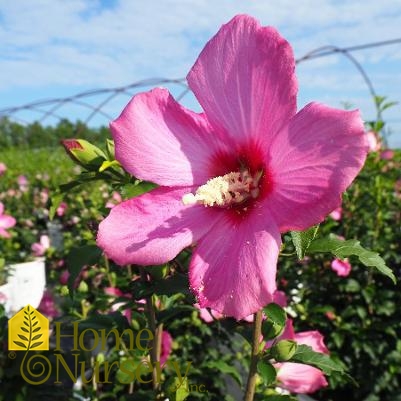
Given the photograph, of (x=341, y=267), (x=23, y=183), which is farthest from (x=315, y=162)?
(x=23, y=183)

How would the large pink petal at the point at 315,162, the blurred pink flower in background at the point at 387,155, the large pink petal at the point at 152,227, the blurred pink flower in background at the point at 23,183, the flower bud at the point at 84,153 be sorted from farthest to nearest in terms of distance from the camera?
1. the blurred pink flower in background at the point at 23,183
2. the blurred pink flower in background at the point at 387,155
3. the flower bud at the point at 84,153
4. the large pink petal at the point at 152,227
5. the large pink petal at the point at 315,162

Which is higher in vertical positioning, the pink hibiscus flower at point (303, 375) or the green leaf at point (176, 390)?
the green leaf at point (176, 390)

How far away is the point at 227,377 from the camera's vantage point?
5.98 ft

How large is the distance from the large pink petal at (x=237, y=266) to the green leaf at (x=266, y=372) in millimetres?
297

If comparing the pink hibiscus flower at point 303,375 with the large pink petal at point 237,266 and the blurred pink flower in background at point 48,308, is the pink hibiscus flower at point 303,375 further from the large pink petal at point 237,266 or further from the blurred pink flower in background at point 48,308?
the blurred pink flower in background at point 48,308

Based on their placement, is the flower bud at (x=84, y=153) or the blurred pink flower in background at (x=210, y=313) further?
the blurred pink flower in background at (x=210, y=313)

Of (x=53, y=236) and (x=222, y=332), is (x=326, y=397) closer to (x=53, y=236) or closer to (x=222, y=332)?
(x=222, y=332)

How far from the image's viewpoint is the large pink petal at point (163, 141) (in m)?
0.71

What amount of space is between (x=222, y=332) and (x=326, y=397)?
79 cm

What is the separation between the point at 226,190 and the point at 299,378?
0.68m

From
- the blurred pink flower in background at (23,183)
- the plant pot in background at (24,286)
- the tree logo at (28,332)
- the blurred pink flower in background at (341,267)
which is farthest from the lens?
the blurred pink flower in background at (23,183)

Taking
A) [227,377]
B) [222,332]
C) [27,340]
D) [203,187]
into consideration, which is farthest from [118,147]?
[222,332]

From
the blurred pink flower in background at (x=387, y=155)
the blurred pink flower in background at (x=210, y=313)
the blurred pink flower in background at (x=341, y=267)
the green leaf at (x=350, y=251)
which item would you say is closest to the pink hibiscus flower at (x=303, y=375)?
the blurred pink flower in background at (x=210, y=313)

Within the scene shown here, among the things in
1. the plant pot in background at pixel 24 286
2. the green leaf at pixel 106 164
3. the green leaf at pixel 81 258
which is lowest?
the plant pot in background at pixel 24 286
